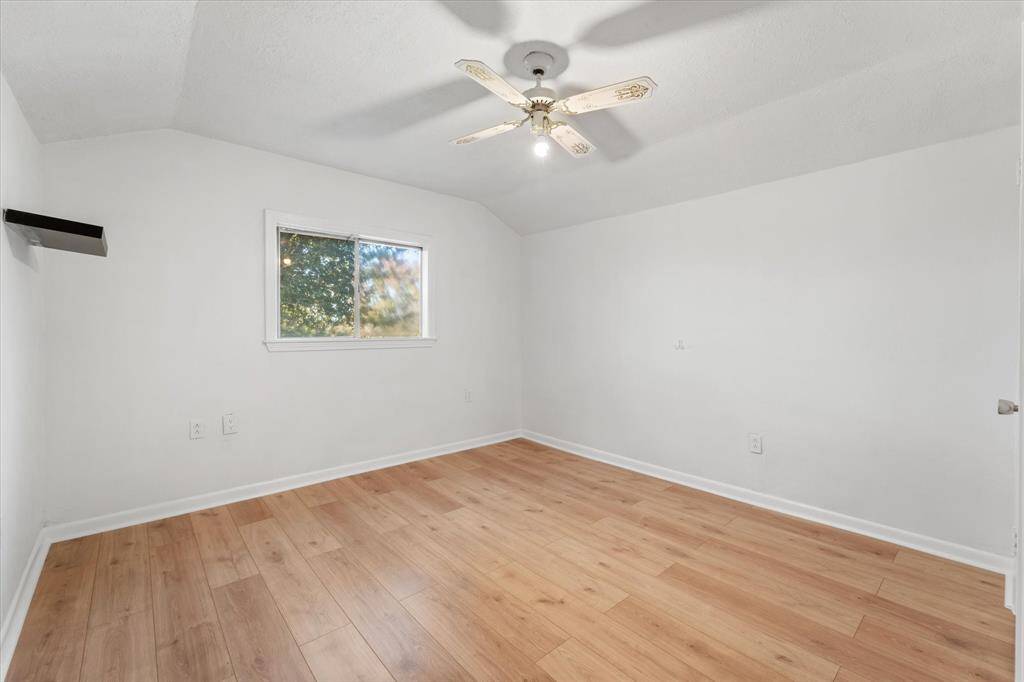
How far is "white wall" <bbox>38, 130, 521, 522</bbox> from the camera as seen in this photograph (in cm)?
247

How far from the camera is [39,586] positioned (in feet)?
6.55

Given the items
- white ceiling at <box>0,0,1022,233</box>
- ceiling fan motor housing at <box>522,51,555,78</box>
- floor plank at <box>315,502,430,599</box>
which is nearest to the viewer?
white ceiling at <box>0,0,1022,233</box>

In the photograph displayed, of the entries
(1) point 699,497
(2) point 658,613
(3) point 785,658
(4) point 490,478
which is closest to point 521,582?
(2) point 658,613

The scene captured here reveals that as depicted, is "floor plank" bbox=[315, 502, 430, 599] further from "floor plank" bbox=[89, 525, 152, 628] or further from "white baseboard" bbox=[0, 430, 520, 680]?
"floor plank" bbox=[89, 525, 152, 628]

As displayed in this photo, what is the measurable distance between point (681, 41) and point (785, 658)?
2467 millimetres

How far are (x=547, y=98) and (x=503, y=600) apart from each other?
2.26 m

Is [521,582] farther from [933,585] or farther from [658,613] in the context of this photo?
[933,585]

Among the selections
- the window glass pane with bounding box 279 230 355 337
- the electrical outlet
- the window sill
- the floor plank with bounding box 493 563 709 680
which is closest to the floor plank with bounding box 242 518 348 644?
the floor plank with bounding box 493 563 709 680

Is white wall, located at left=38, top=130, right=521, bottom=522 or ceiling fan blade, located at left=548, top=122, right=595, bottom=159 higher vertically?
ceiling fan blade, located at left=548, top=122, right=595, bottom=159

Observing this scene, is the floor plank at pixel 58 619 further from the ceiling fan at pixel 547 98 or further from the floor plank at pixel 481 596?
the ceiling fan at pixel 547 98

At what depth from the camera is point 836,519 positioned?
2.65 m

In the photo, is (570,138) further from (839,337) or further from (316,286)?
(316,286)

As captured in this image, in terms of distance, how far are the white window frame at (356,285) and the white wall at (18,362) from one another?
3.68 feet

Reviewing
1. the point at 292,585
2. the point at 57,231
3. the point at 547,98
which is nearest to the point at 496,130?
the point at 547,98
